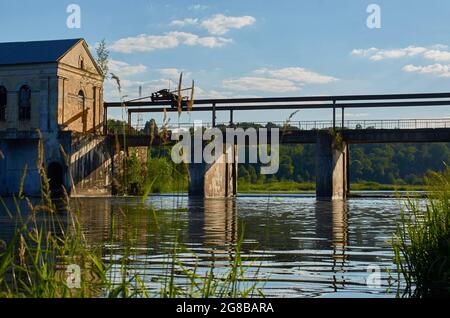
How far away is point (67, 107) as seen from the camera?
44.1 metres

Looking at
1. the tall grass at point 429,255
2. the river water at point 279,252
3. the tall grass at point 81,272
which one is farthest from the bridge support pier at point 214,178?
the tall grass at point 81,272

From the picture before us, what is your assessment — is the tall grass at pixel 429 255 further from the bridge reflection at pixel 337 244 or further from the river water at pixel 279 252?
the bridge reflection at pixel 337 244

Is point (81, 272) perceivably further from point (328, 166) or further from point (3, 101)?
point (3, 101)

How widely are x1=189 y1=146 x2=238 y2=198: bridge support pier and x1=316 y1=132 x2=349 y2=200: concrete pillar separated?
5.97 m

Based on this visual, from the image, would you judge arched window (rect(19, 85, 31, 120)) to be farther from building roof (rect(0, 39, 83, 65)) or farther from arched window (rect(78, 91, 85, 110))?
arched window (rect(78, 91, 85, 110))

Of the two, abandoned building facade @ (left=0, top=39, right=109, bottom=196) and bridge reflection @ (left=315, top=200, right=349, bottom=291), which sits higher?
abandoned building facade @ (left=0, top=39, right=109, bottom=196)

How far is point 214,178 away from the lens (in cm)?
4528

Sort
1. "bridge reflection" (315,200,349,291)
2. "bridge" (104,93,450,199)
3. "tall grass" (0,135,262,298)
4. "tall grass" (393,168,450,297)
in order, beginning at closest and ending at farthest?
1. "tall grass" (0,135,262,298)
2. "tall grass" (393,168,450,297)
3. "bridge reflection" (315,200,349,291)
4. "bridge" (104,93,450,199)

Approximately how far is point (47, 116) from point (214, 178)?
11.3 metres

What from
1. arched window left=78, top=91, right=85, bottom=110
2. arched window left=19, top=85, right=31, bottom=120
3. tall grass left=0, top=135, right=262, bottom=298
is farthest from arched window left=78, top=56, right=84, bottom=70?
tall grass left=0, top=135, right=262, bottom=298

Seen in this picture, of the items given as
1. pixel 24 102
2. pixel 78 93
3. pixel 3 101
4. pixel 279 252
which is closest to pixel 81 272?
pixel 279 252

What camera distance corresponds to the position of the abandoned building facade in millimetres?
43156

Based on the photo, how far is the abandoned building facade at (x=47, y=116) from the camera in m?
43.2

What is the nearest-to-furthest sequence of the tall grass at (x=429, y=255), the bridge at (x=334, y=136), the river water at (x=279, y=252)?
the river water at (x=279, y=252)
the tall grass at (x=429, y=255)
the bridge at (x=334, y=136)
